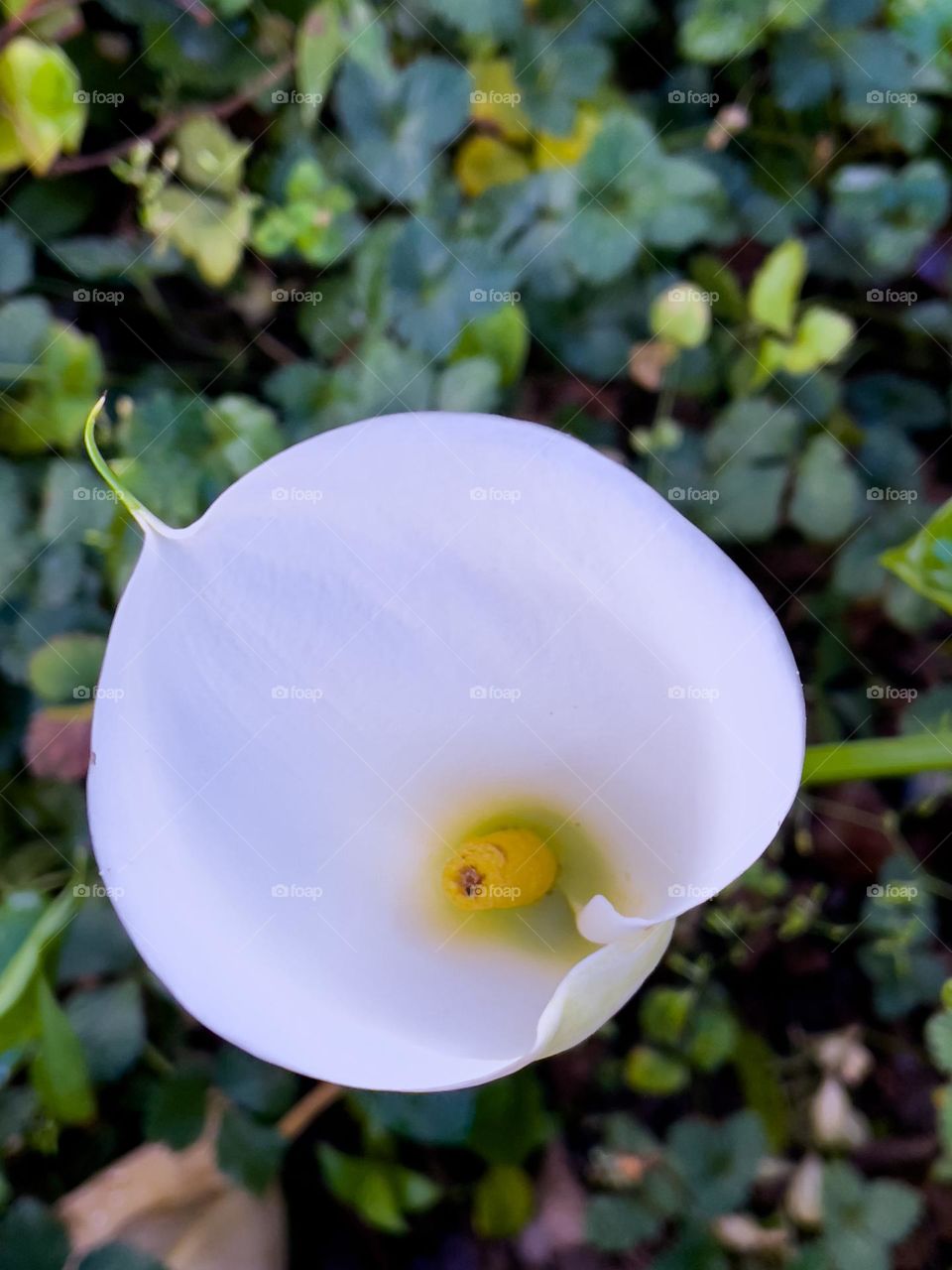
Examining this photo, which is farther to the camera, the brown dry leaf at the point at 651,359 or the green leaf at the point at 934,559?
the brown dry leaf at the point at 651,359

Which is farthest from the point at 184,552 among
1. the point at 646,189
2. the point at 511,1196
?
the point at 511,1196
